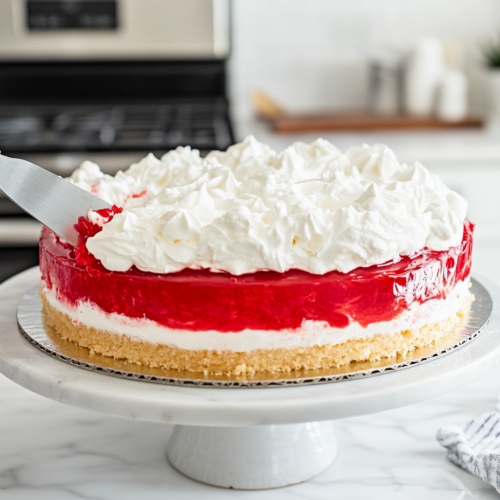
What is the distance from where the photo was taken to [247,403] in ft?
2.71

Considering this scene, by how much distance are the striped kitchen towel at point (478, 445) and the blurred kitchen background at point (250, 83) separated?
4.86 ft

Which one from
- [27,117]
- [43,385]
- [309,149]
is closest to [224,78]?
[27,117]

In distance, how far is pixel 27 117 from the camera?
282 centimetres

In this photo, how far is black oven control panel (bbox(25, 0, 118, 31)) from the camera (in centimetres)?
279

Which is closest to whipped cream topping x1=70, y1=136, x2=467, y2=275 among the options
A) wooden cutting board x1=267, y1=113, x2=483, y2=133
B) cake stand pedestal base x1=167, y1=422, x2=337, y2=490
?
cake stand pedestal base x1=167, y1=422, x2=337, y2=490

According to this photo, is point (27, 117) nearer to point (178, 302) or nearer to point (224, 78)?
point (224, 78)

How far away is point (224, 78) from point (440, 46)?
1.00 metres

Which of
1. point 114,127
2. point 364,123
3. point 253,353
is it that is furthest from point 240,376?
point 364,123

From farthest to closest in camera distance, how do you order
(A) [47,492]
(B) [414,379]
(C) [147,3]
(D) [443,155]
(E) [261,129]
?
1. (E) [261,129]
2. (C) [147,3]
3. (D) [443,155]
4. (A) [47,492]
5. (B) [414,379]

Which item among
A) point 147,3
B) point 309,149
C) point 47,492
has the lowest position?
point 47,492

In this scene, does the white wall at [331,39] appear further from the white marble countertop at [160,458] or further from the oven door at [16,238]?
the white marble countertop at [160,458]

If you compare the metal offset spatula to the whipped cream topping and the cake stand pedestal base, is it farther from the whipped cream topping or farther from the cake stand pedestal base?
the cake stand pedestal base

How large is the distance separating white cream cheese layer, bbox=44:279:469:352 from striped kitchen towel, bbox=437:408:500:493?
0.65ft

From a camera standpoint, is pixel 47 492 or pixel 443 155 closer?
pixel 47 492
